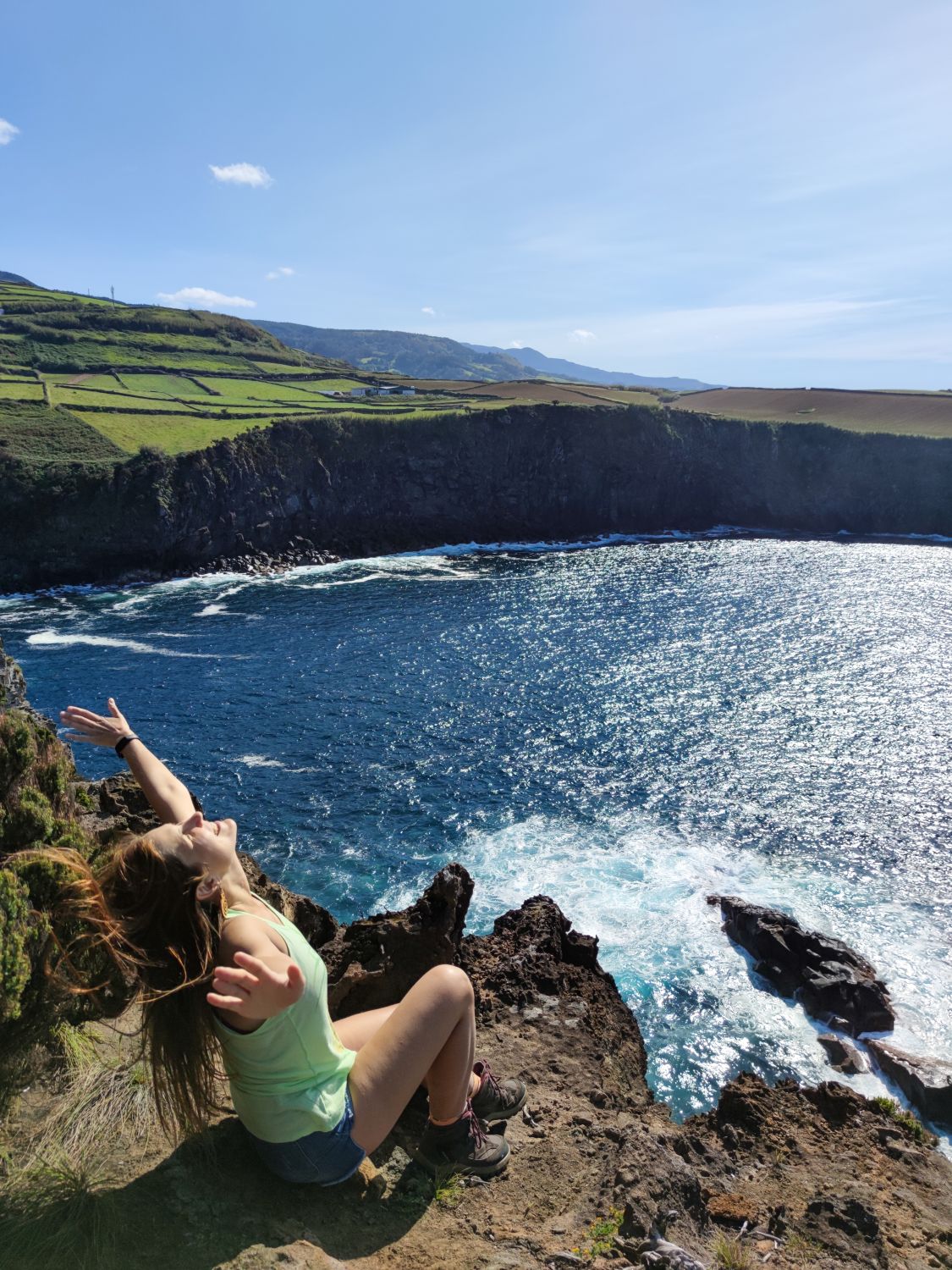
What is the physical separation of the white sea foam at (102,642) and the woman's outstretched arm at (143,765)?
42.6 m

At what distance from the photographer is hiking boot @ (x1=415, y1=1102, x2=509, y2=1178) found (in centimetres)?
690

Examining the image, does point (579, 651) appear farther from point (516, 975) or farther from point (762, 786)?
point (516, 975)

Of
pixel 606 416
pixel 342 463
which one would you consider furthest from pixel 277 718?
pixel 606 416

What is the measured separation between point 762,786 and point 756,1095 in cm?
1997

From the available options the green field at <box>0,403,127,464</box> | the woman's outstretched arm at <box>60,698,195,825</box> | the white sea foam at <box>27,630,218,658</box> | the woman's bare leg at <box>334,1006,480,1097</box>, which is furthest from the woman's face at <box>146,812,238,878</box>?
the green field at <box>0,403,127,464</box>

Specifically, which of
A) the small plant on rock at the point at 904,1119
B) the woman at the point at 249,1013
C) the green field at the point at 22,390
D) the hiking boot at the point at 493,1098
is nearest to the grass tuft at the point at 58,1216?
the woman at the point at 249,1013

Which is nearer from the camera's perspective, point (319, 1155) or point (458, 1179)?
point (319, 1155)

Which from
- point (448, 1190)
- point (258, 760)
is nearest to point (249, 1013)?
point (448, 1190)

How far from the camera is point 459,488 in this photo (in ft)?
298

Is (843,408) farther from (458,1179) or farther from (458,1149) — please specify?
(458,1179)

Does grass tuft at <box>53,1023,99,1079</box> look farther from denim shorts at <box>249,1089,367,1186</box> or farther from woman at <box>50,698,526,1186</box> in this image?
denim shorts at <box>249,1089,367,1186</box>

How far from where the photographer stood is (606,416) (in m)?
101

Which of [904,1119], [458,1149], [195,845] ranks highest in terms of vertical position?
[195,845]

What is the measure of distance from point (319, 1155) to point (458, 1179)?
199 centimetres
